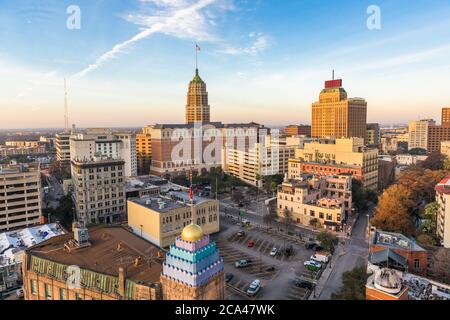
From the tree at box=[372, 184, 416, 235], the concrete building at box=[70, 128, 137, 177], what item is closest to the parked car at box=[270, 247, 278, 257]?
the tree at box=[372, 184, 416, 235]

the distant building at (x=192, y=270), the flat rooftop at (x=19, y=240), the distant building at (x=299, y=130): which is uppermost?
the distant building at (x=299, y=130)

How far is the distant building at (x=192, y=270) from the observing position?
1859 centimetres

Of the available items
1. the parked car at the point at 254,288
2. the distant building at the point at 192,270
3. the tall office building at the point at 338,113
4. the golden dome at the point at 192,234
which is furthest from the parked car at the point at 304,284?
the tall office building at the point at 338,113

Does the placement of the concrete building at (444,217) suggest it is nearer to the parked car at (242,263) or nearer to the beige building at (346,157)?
the parked car at (242,263)

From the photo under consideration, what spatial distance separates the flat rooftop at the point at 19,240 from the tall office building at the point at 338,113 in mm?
107422

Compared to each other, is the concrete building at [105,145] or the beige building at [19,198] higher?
the concrete building at [105,145]

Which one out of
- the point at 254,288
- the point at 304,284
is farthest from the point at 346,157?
the point at 254,288

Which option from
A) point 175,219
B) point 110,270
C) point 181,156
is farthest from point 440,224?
point 181,156

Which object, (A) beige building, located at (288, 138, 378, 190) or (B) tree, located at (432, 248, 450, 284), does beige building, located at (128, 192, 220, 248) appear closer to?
(B) tree, located at (432, 248, 450, 284)

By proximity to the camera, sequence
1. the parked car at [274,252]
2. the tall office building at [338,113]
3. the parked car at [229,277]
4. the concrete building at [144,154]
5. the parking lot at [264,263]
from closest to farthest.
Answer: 1. the parking lot at [264,263]
2. the parked car at [229,277]
3. the parked car at [274,252]
4. the concrete building at [144,154]
5. the tall office building at [338,113]

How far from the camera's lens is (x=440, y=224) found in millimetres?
44219

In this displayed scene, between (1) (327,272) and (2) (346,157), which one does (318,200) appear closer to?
(1) (327,272)

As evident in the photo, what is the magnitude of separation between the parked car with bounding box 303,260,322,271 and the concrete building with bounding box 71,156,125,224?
37.2 m
